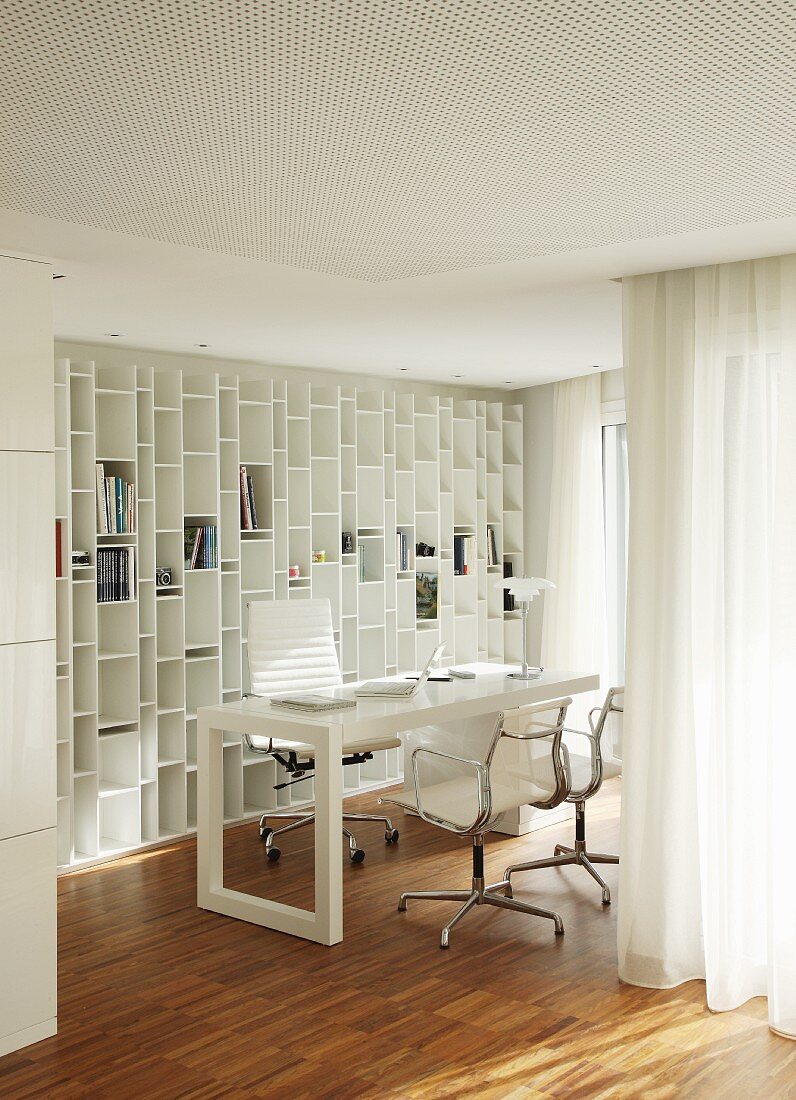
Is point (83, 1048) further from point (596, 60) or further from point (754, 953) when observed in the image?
point (596, 60)

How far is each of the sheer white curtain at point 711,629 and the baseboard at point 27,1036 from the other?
1955 mm

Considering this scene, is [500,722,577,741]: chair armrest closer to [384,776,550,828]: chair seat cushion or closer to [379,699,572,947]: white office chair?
[379,699,572,947]: white office chair

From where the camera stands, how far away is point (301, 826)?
233 inches

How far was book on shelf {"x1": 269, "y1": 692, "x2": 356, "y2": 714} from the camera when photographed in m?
4.62

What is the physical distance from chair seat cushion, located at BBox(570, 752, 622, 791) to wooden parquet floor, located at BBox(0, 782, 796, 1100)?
486 mm

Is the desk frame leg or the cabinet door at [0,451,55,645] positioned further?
the desk frame leg

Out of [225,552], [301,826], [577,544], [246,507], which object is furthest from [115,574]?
[577,544]

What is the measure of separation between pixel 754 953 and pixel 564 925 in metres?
0.92

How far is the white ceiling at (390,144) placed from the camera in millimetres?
1893

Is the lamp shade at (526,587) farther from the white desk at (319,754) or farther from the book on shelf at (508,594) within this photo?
the book on shelf at (508,594)

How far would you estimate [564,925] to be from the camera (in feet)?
14.7

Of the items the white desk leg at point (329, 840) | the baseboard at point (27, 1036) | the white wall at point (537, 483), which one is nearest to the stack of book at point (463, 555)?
the white wall at point (537, 483)

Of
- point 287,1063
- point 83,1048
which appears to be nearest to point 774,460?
point 287,1063

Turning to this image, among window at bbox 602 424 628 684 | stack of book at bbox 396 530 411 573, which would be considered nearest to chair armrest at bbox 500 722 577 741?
stack of book at bbox 396 530 411 573
